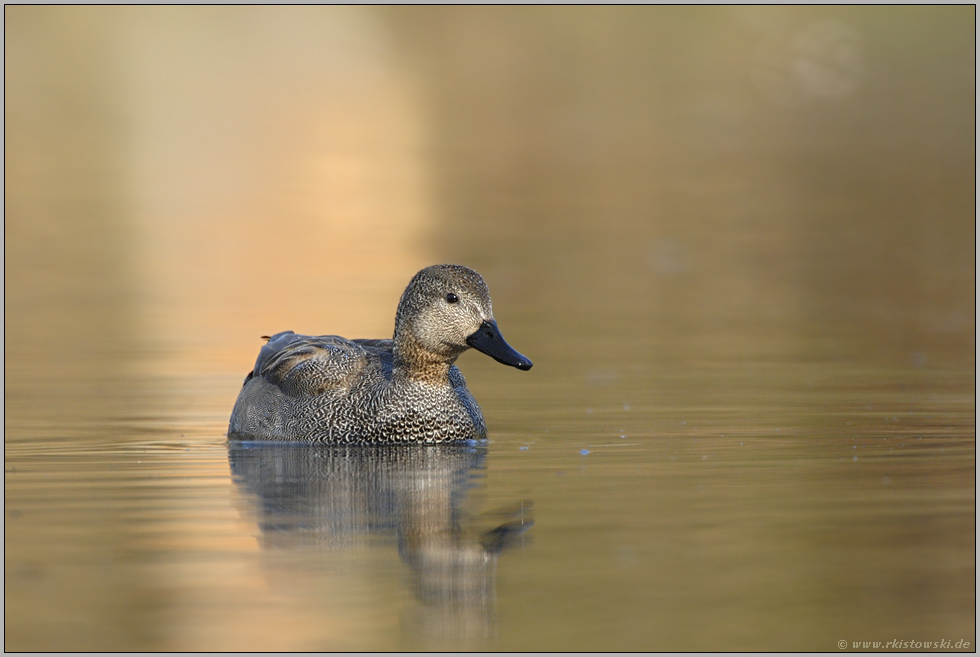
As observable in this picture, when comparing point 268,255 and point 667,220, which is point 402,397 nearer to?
point 268,255

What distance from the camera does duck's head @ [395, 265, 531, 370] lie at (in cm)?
967

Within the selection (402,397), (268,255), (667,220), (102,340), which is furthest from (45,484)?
(667,220)

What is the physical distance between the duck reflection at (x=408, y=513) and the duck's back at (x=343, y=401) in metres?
0.12

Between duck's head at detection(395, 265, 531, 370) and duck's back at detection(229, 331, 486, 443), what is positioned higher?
duck's head at detection(395, 265, 531, 370)

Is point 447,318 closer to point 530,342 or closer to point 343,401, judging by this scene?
point 343,401

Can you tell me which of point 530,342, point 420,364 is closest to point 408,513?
point 420,364

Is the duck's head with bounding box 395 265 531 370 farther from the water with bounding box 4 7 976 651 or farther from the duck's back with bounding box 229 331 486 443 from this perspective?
the water with bounding box 4 7 976 651

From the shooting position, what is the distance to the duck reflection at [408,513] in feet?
20.4

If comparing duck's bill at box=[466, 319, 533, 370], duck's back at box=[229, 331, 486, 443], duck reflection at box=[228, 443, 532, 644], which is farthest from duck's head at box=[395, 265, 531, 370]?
duck reflection at box=[228, 443, 532, 644]

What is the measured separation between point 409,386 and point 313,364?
683 mm

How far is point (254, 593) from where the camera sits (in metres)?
6.23

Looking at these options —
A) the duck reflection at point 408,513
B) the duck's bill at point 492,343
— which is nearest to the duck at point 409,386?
the duck's bill at point 492,343

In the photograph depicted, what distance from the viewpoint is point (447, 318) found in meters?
9.73

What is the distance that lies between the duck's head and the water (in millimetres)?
597
